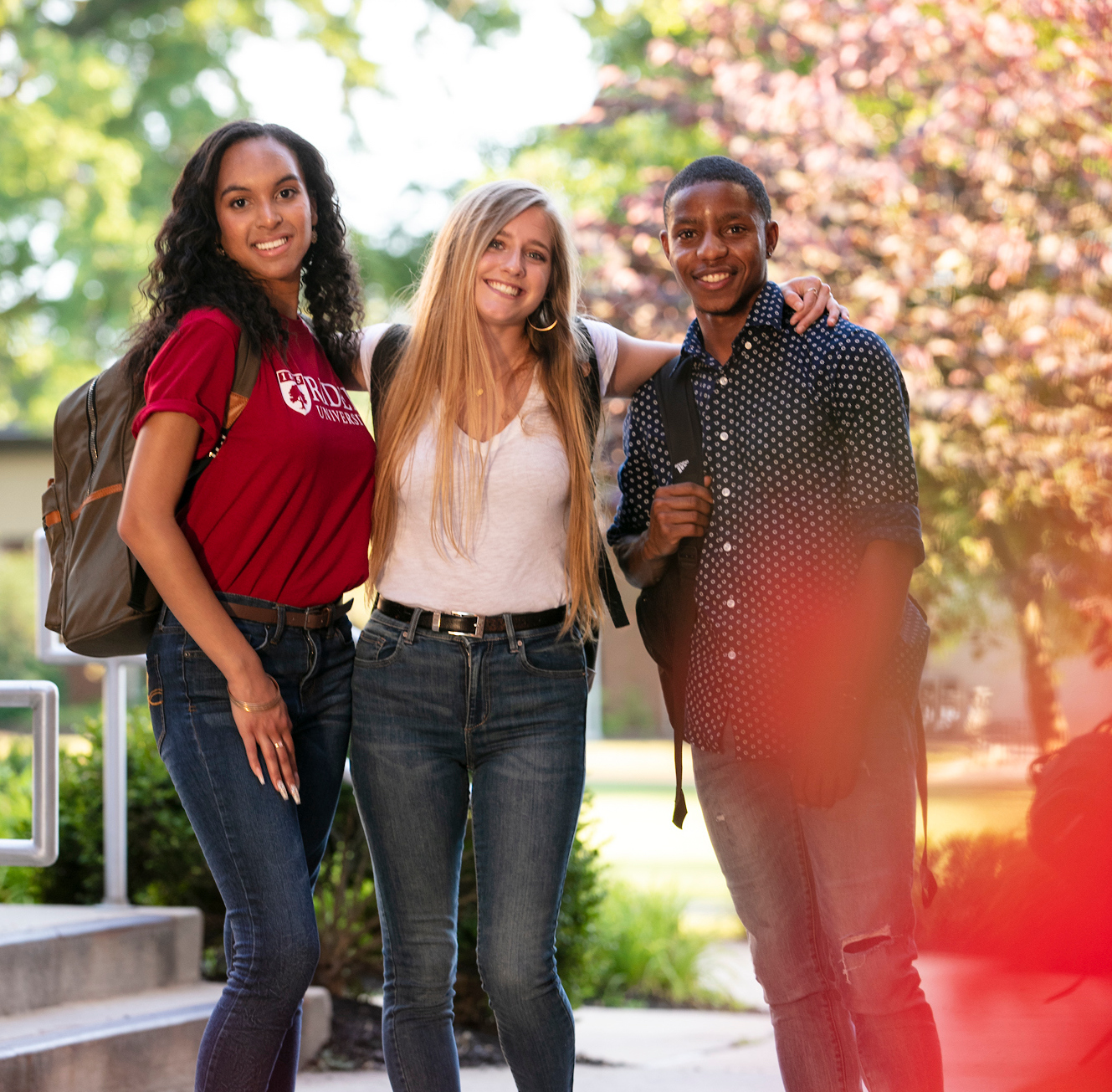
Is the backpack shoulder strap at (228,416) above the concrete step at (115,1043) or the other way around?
above

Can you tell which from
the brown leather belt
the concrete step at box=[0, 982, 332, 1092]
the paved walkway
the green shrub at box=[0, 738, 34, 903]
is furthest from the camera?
the green shrub at box=[0, 738, 34, 903]

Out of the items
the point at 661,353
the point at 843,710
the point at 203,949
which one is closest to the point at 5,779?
the point at 203,949

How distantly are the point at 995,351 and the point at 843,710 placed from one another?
4.26 metres

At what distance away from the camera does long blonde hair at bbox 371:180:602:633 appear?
2764 mm

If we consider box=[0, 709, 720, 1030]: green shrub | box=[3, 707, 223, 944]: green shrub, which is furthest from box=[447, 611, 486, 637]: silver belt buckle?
box=[3, 707, 223, 944]: green shrub

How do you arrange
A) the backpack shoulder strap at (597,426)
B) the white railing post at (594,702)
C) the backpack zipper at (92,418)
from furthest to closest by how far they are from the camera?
the white railing post at (594,702), the backpack shoulder strap at (597,426), the backpack zipper at (92,418)

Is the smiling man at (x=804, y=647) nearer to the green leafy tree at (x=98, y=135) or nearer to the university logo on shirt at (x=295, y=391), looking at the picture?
the university logo on shirt at (x=295, y=391)

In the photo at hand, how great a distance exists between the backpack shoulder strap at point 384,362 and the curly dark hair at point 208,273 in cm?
6

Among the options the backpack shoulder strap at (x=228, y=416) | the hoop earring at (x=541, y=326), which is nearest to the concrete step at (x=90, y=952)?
the backpack shoulder strap at (x=228, y=416)

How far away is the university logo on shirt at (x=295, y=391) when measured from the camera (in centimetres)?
265

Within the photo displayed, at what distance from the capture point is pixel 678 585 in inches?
111

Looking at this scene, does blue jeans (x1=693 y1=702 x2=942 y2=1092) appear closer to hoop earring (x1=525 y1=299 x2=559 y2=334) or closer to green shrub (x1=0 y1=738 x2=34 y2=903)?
hoop earring (x1=525 y1=299 x2=559 y2=334)

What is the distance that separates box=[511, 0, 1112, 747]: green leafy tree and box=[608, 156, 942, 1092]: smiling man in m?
2.93

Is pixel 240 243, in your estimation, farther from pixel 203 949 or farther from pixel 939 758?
pixel 939 758
